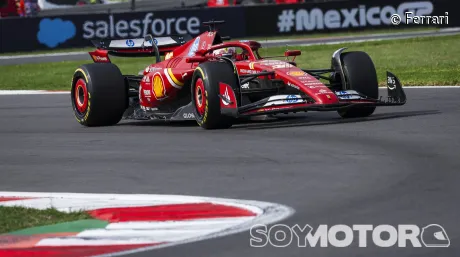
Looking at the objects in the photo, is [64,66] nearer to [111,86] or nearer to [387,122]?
[111,86]

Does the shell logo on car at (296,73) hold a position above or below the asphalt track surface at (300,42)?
above

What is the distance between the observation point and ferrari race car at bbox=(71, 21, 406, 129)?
12570 mm

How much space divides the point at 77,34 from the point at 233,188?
91.4 feet

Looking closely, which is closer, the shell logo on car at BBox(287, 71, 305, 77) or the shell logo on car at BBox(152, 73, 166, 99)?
the shell logo on car at BBox(287, 71, 305, 77)

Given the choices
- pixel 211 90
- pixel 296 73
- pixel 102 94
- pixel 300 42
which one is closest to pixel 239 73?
pixel 296 73

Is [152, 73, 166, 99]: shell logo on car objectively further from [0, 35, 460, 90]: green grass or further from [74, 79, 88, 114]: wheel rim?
[0, 35, 460, 90]: green grass

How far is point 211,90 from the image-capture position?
41.3ft

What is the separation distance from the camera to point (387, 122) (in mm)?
13070

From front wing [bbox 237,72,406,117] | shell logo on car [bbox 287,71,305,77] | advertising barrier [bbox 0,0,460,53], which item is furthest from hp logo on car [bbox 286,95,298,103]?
advertising barrier [bbox 0,0,460,53]

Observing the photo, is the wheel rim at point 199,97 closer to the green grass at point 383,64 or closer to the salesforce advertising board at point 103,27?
the green grass at point 383,64

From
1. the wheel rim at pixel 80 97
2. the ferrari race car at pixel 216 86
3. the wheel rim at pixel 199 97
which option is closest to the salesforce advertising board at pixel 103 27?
the ferrari race car at pixel 216 86

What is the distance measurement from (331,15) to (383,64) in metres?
11.3

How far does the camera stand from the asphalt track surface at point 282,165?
713 cm

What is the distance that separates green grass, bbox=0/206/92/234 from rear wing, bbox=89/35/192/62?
770cm
